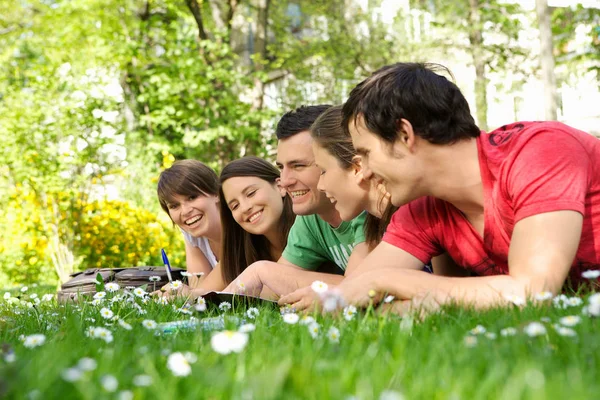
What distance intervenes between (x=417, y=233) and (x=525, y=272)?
818mm

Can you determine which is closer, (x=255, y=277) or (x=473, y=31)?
(x=255, y=277)

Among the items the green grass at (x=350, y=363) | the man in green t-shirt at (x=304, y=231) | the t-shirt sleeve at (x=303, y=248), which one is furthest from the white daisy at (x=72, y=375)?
the t-shirt sleeve at (x=303, y=248)

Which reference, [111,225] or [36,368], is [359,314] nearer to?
[36,368]

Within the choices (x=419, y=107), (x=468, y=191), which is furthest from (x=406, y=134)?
(x=468, y=191)

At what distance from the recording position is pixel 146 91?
13.6 metres

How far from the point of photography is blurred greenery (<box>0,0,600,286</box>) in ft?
35.1

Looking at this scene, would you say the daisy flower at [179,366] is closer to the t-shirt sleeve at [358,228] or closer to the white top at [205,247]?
the t-shirt sleeve at [358,228]

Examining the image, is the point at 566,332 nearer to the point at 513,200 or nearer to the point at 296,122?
the point at 513,200

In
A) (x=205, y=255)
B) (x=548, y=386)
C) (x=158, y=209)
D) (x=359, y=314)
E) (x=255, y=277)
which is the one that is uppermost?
(x=548, y=386)

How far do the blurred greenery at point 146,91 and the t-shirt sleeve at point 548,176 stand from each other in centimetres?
674

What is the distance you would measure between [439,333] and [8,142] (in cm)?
975

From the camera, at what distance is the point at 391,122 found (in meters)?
3.00

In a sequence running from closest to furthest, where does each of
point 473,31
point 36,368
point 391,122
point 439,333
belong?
point 36,368 → point 439,333 → point 391,122 → point 473,31

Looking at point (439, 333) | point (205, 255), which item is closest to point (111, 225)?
point (205, 255)
